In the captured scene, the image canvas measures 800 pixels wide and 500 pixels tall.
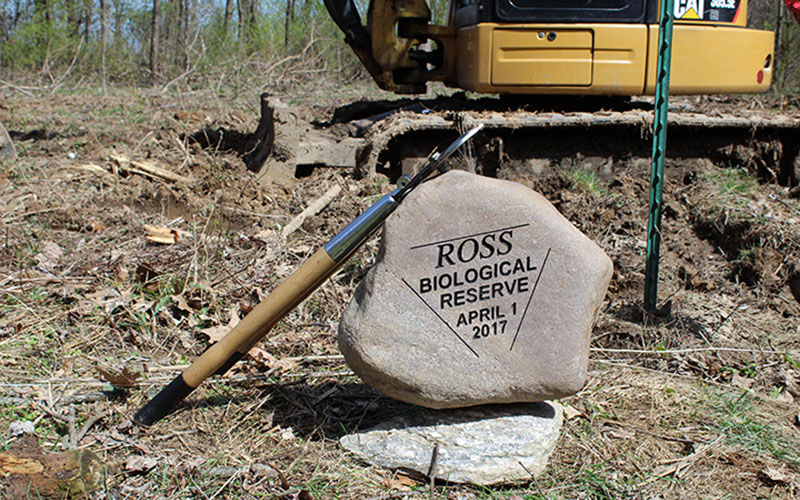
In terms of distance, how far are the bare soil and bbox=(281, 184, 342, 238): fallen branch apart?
0.06 m

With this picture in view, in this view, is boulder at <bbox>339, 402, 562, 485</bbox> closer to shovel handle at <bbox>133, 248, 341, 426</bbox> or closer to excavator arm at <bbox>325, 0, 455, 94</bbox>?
shovel handle at <bbox>133, 248, 341, 426</bbox>

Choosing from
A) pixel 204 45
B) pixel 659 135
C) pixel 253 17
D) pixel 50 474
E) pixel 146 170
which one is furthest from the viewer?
pixel 253 17

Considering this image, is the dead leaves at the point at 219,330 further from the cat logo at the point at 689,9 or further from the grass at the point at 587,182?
the cat logo at the point at 689,9

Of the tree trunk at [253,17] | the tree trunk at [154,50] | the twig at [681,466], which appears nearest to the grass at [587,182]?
the twig at [681,466]

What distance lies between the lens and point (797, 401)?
3.56 metres

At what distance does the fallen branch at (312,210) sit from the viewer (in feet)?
17.2

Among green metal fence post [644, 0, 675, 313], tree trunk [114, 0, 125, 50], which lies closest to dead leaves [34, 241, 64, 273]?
green metal fence post [644, 0, 675, 313]

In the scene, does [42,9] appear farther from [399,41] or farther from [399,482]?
[399,482]

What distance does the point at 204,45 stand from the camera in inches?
562

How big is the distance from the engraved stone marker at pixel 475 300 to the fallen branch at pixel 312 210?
2.42 metres

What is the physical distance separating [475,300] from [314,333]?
140 centimetres

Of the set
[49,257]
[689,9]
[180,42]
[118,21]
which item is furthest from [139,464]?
[118,21]

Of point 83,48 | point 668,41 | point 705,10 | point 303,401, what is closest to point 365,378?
point 303,401

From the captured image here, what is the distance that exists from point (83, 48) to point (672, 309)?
48.9 ft
